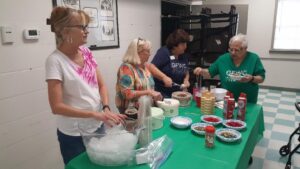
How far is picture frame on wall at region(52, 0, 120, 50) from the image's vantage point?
241 cm

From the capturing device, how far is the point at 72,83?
1.17 metres

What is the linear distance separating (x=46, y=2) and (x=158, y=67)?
48.3 inches

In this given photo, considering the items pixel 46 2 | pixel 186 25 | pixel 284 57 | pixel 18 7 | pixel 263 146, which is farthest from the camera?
pixel 284 57

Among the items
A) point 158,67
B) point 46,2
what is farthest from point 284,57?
point 46,2

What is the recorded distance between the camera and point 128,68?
1694mm

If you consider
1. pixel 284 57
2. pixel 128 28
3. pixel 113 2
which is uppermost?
pixel 113 2

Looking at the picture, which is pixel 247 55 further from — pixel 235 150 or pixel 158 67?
pixel 235 150

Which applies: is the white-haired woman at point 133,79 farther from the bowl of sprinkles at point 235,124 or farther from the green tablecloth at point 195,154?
the bowl of sprinkles at point 235,124

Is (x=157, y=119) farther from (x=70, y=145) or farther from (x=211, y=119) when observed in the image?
(x=70, y=145)

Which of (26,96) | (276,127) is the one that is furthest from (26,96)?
(276,127)

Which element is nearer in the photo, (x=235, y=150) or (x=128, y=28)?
(x=235, y=150)

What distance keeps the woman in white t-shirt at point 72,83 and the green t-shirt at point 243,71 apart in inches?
52.5

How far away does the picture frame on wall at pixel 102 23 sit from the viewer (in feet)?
7.89

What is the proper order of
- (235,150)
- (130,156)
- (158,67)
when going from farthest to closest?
(158,67), (235,150), (130,156)
